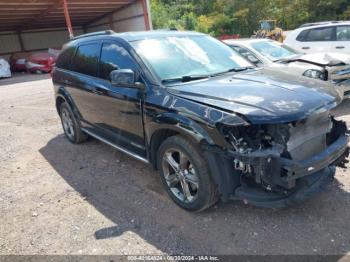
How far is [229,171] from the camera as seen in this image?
300 cm

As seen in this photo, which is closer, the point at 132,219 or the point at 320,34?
the point at 132,219

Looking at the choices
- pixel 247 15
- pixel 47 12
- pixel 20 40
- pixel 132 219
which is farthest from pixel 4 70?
pixel 247 15

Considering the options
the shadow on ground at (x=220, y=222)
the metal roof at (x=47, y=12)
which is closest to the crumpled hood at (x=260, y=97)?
the shadow on ground at (x=220, y=222)

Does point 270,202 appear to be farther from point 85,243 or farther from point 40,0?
point 40,0

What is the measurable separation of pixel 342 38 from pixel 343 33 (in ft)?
0.47

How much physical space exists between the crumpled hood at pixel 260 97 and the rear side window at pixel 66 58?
277 cm

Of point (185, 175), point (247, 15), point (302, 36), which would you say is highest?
point (247, 15)

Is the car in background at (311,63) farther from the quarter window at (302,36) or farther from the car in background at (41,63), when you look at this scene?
the car in background at (41,63)

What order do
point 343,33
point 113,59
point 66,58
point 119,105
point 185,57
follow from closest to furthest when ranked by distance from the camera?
point 185,57, point 119,105, point 113,59, point 66,58, point 343,33

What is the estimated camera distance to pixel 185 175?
11.2 ft

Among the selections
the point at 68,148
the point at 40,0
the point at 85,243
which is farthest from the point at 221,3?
the point at 85,243

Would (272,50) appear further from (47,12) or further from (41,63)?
(47,12)

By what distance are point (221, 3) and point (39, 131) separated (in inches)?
1435

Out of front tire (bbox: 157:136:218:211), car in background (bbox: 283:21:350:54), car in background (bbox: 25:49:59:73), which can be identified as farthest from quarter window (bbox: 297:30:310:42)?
car in background (bbox: 25:49:59:73)
